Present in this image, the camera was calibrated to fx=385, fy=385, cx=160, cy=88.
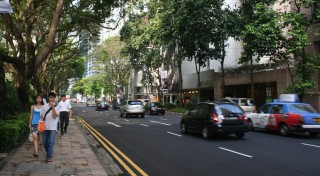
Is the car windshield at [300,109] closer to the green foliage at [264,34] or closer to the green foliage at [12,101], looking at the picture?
the green foliage at [264,34]

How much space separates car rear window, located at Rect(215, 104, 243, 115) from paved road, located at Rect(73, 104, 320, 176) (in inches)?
44.8

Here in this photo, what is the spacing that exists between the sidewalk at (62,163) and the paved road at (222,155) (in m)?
0.99

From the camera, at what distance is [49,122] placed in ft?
32.0

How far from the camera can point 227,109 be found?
15711 millimetres

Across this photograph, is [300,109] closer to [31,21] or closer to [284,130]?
[284,130]

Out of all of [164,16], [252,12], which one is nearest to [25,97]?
[164,16]

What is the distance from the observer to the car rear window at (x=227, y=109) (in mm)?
15531

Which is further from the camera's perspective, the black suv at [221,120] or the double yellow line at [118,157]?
the black suv at [221,120]

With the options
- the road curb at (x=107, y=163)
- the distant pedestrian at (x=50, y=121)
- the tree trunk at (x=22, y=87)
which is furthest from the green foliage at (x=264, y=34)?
the distant pedestrian at (x=50, y=121)

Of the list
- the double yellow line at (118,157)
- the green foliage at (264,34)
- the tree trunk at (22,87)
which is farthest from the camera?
the green foliage at (264,34)

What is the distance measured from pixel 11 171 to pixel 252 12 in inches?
1071

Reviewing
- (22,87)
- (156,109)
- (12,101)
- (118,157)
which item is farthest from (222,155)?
(156,109)

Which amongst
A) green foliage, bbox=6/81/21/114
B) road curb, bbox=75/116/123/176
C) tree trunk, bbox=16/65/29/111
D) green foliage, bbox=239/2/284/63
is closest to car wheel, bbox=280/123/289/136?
road curb, bbox=75/116/123/176

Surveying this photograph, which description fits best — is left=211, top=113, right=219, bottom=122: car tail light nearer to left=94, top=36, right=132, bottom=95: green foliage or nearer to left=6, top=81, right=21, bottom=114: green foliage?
left=6, top=81, right=21, bottom=114: green foliage
